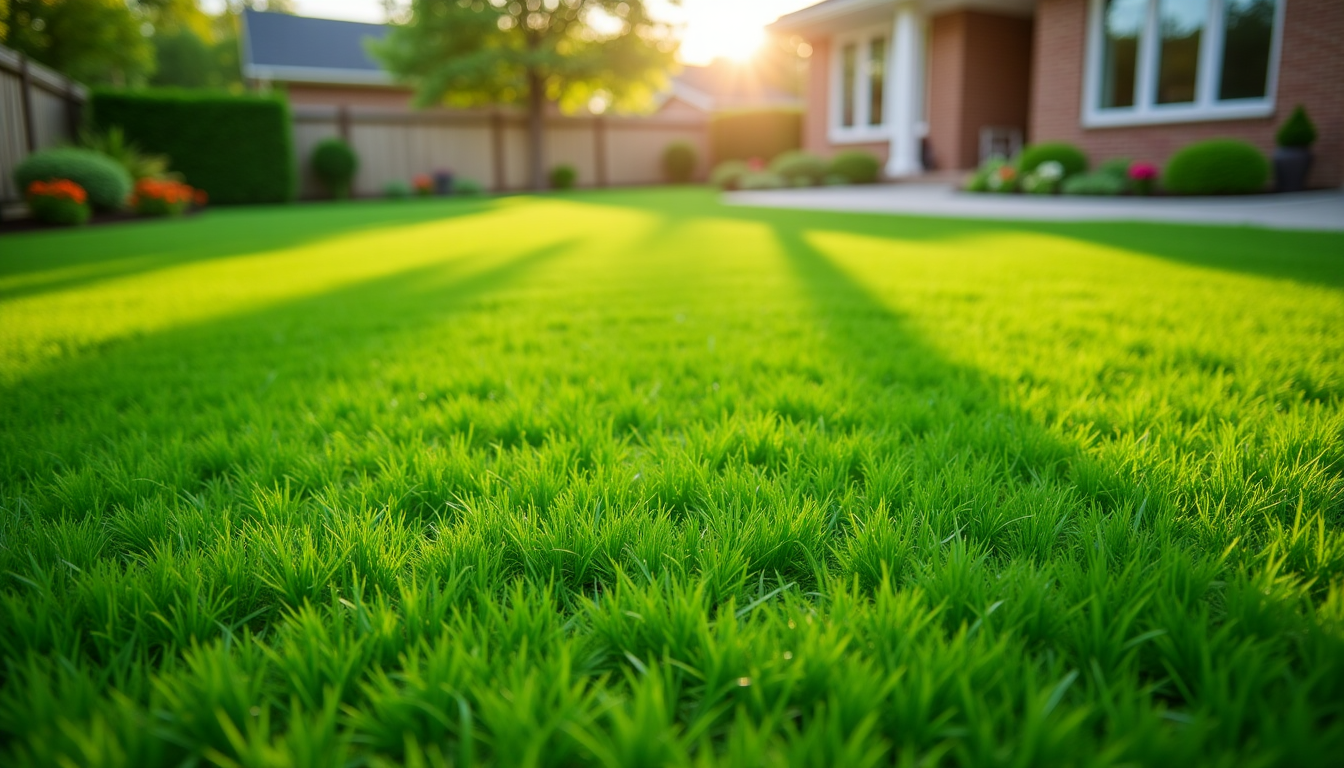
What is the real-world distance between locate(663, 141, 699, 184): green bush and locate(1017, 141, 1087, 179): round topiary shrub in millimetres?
14332

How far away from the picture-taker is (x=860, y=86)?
16422mm

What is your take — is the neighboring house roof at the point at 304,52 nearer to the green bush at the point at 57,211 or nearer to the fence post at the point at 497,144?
the fence post at the point at 497,144

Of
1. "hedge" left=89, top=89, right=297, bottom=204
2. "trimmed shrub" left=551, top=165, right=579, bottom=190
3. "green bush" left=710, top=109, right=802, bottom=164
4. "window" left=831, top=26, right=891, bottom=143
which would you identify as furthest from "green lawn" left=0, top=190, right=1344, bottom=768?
"green bush" left=710, top=109, right=802, bottom=164

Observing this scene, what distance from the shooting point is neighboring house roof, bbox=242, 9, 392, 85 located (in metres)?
25.2

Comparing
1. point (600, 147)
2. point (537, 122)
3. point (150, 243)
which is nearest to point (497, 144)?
point (537, 122)

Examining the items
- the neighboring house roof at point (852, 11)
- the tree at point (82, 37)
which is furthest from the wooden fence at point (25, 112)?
the neighboring house roof at point (852, 11)

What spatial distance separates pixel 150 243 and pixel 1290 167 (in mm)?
13347

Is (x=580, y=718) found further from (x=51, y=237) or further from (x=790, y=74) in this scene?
(x=790, y=74)

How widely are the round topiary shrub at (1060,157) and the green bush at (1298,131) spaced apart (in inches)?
95.2

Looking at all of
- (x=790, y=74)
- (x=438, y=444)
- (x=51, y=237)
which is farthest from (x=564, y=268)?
(x=790, y=74)

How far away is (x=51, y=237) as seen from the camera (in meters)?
8.14

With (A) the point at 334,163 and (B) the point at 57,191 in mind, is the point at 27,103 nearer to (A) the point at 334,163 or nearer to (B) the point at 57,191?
(B) the point at 57,191

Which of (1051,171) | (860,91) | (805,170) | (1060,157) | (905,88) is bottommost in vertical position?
(1051,171)

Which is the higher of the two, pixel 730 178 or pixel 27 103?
pixel 27 103
